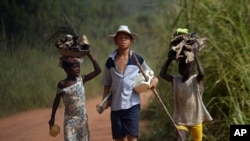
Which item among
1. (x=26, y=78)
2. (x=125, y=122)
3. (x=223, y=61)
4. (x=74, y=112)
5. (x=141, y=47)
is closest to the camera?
(x=74, y=112)

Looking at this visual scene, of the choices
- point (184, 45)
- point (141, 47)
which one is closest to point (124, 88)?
point (184, 45)

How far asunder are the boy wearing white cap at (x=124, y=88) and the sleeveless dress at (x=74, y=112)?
0.31 metres

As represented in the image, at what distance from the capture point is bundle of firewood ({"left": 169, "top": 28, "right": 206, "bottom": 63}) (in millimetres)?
4398

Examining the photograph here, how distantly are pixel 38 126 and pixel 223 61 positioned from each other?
2.99 m

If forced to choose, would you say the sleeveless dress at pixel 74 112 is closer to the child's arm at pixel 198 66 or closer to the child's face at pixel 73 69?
the child's face at pixel 73 69

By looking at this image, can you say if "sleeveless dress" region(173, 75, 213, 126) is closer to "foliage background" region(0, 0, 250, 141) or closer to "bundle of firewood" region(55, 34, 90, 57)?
"foliage background" region(0, 0, 250, 141)

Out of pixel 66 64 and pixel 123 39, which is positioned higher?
pixel 123 39

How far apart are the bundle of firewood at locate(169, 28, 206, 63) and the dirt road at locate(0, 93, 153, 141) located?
2.13 metres

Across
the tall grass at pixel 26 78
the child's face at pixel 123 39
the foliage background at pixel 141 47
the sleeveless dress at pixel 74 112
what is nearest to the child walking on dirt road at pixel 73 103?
the sleeveless dress at pixel 74 112

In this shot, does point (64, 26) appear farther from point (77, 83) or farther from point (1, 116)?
point (1, 116)

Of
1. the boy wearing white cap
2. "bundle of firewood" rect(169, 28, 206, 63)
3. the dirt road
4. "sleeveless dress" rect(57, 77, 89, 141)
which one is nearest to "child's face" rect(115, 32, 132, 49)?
the boy wearing white cap

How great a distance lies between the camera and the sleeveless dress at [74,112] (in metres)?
4.56

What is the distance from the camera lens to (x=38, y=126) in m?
7.08

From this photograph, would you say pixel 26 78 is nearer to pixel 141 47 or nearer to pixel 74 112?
pixel 141 47
